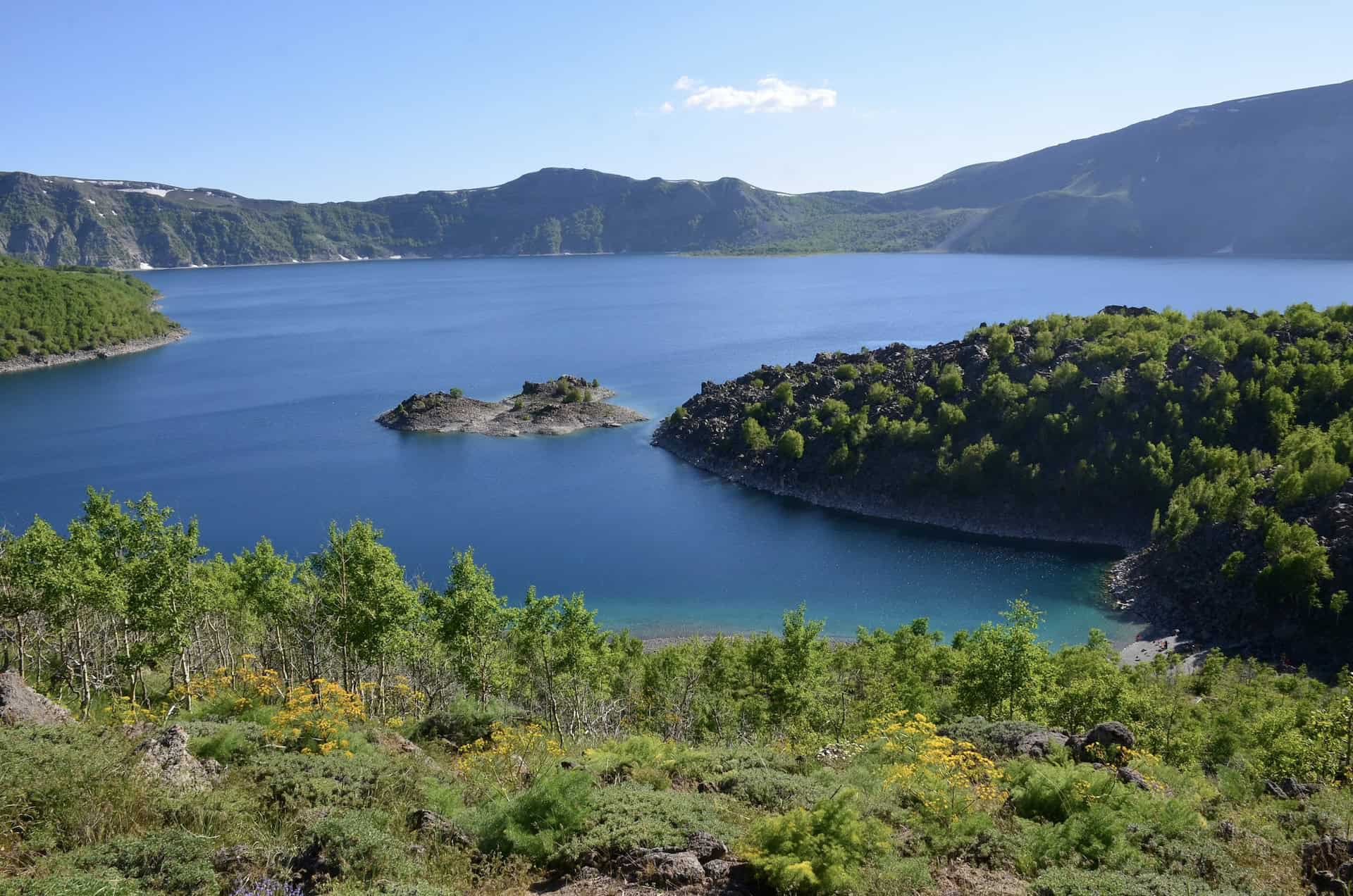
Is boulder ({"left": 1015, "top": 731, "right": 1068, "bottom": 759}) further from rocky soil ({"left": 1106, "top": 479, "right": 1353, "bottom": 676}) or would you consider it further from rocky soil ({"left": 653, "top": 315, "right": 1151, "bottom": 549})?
rocky soil ({"left": 653, "top": 315, "right": 1151, "bottom": 549})

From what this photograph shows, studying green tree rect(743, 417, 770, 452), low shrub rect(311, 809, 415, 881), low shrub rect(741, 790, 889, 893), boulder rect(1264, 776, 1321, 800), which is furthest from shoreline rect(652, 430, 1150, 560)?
low shrub rect(311, 809, 415, 881)

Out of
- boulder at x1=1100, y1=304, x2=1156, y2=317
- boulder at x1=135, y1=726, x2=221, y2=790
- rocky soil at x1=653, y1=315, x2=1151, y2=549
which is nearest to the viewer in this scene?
boulder at x1=135, y1=726, x2=221, y2=790

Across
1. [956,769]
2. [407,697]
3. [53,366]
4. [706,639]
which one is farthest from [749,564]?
[53,366]

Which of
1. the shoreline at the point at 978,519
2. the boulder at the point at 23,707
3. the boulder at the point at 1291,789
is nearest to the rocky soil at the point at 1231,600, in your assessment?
the shoreline at the point at 978,519

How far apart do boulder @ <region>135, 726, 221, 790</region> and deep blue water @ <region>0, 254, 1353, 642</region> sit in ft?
96.3

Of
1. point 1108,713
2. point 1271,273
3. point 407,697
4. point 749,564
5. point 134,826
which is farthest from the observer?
point 1271,273

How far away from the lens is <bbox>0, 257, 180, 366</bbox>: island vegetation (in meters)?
128

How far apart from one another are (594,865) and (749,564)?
4309cm

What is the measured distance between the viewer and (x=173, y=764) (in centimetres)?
1392

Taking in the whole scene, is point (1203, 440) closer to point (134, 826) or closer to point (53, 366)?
point (134, 826)

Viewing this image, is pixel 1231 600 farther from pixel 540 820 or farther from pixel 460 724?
pixel 540 820

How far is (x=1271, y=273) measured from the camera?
7840 inches

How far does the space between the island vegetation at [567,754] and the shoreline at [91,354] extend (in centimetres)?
12014

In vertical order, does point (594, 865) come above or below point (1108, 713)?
above
